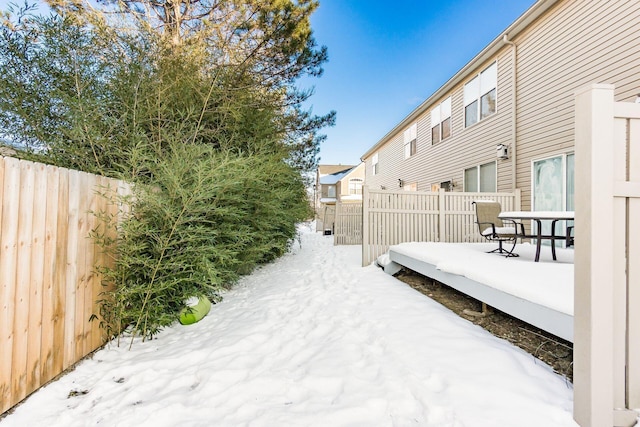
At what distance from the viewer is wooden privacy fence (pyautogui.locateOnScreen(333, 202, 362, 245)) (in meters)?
10.1

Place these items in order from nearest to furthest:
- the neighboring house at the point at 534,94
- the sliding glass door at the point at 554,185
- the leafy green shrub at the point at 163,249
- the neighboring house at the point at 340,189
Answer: the leafy green shrub at the point at 163,249 → the neighboring house at the point at 534,94 → the sliding glass door at the point at 554,185 → the neighboring house at the point at 340,189

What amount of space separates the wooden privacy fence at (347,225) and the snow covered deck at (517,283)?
19.2ft

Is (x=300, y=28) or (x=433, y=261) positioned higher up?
(x=300, y=28)

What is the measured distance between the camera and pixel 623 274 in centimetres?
141

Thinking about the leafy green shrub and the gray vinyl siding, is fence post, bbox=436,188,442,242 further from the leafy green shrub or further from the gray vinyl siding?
the leafy green shrub

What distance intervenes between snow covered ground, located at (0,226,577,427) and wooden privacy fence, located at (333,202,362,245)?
22.8ft

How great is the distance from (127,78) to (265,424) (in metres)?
3.48

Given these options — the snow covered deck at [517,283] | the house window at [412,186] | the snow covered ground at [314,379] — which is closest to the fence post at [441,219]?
the snow covered deck at [517,283]

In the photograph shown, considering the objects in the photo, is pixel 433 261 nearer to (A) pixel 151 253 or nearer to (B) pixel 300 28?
(A) pixel 151 253

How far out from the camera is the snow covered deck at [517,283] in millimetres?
1921

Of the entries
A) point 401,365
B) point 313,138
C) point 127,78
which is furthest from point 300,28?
point 401,365

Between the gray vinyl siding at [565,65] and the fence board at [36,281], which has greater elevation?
the gray vinyl siding at [565,65]

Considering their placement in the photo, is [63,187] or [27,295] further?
[63,187]

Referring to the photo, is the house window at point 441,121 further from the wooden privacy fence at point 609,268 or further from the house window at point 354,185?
the house window at point 354,185
